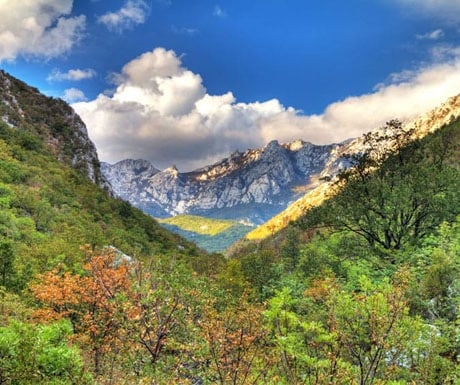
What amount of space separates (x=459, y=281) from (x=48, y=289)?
23.7 m

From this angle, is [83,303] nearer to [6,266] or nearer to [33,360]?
[6,266]

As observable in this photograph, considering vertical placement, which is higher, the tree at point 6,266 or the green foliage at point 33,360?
the tree at point 6,266

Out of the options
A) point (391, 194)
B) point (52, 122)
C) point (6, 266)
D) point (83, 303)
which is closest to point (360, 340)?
point (83, 303)

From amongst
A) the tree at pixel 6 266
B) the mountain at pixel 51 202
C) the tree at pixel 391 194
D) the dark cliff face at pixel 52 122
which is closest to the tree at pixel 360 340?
the mountain at pixel 51 202

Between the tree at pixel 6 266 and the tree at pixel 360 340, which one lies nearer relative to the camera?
the tree at pixel 360 340

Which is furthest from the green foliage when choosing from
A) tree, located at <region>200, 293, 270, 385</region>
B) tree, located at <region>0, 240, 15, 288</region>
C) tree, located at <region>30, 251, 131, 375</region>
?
tree, located at <region>0, 240, 15, 288</region>

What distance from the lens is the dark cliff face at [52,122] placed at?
13400 centimetres

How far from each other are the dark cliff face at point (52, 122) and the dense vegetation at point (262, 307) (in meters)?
82.1

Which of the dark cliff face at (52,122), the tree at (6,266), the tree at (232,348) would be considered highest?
the dark cliff face at (52,122)

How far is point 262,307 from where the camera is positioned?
62.5 ft

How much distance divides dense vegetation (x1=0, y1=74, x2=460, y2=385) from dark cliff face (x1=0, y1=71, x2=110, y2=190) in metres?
82.1

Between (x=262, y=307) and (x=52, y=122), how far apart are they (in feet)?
506

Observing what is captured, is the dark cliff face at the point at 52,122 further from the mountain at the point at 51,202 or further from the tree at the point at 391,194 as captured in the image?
the tree at the point at 391,194

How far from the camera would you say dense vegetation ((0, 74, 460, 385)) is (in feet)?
36.8
